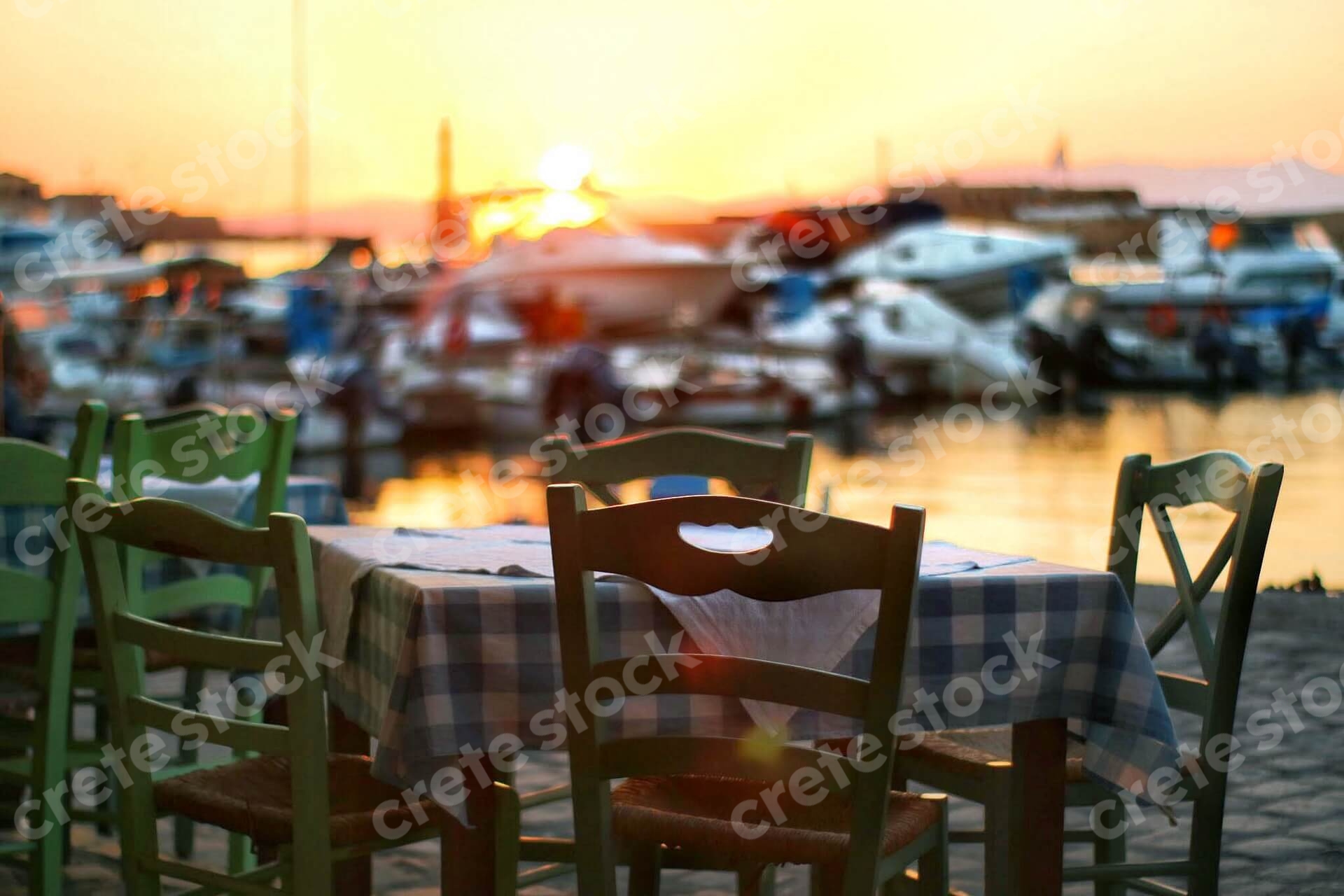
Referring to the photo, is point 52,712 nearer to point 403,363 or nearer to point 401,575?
point 401,575

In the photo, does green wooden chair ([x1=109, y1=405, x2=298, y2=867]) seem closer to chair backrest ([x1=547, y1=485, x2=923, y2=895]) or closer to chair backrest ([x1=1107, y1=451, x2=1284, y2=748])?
chair backrest ([x1=547, y1=485, x2=923, y2=895])

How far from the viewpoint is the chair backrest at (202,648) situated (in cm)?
177

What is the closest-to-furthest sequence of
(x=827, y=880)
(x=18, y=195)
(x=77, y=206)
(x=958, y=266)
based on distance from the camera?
1. (x=827, y=880)
2. (x=18, y=195)
3. (x=77, y=206)
4. (x=958, y=266)

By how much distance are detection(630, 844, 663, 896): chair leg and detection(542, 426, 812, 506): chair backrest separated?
67 cm

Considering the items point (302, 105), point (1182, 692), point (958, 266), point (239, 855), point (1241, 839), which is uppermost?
point (302, 105)

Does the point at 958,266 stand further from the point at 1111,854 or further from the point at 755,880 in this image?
the point at 755,880

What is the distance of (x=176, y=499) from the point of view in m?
2.70

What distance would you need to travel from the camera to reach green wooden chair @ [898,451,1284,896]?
2082 millimetres

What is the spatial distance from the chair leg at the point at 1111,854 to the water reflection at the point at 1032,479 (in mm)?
806

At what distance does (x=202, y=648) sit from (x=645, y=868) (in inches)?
28.1

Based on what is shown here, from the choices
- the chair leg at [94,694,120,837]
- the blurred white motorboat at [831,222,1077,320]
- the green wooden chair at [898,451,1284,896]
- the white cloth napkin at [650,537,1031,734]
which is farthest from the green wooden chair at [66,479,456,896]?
the blurred white motorboat at [831,222,1077,320]

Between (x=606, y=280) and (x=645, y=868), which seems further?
(x=606, y=280)

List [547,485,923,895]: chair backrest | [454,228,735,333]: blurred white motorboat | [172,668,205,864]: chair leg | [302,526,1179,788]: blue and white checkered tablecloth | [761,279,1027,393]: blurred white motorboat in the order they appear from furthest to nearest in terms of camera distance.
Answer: [761,279,1027,393]: blurred white motorboat → [454,228,735,333]: blurred white motorboat → [172,668,205,864]: chair leg → [302,526,1179,788]: blue and white checkered tablecloth → [547,485,923,895]: chair backrest

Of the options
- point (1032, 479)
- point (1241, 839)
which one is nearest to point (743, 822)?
point (1241, 839)
